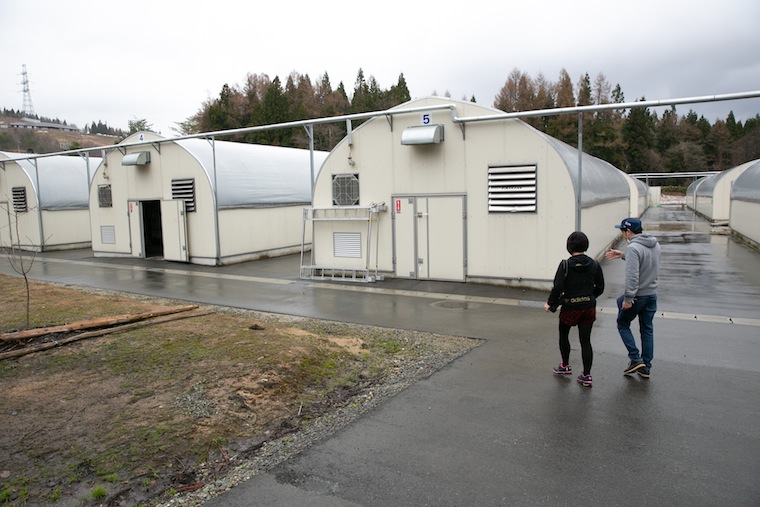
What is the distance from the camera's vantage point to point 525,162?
35.6 ft

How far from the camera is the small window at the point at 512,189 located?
10.8 metres

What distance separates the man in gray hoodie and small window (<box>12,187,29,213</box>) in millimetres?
24563

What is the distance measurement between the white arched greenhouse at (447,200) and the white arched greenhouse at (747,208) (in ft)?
23.9

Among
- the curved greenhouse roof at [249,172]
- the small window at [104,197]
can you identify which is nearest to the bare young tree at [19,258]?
the small window at [104,197]

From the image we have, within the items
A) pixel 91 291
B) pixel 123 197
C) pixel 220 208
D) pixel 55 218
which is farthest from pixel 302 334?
pixel 55 218

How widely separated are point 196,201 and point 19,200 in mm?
11862

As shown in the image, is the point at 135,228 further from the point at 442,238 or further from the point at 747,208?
the point at 747,208

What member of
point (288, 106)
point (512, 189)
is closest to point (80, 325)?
point (512, 189)

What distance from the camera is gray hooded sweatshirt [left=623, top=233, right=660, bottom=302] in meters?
5.55

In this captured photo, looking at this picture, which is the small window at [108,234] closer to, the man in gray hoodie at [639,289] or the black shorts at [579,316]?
the black shorts at [579,316]

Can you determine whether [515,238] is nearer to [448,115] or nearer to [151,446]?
[448,115]

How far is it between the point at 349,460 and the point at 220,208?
13.2 metres

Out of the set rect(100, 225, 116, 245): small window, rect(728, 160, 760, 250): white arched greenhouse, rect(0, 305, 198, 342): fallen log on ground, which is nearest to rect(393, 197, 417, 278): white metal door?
rect(0, 305, 198, 342): fallen log on ground

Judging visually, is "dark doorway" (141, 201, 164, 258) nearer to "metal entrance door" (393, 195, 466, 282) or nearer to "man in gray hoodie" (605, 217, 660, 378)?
"metal entrance door" (393, 195, 466, 282)
